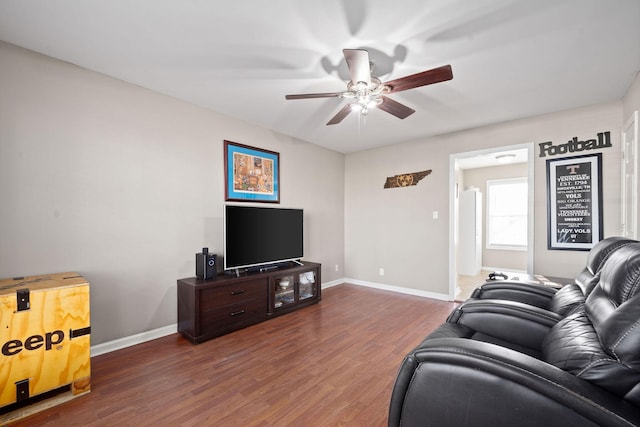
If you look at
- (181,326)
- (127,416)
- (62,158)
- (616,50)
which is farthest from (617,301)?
(62,158)

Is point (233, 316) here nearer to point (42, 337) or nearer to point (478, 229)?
point (42, 337)

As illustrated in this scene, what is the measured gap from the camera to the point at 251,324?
3.15 metres

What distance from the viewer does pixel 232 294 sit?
2.99m

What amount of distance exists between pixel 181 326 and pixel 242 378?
1.16m

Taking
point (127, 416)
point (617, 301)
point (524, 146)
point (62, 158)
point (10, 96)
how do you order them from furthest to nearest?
point (524, 146)
point (62, 158)
point (10, 96)
point (127, 416)
point (617, 301)

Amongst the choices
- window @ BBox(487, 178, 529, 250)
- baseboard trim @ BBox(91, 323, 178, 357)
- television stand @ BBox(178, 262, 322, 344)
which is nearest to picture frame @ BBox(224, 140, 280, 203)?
television stand @ BBox(178, 262, 322, 344)

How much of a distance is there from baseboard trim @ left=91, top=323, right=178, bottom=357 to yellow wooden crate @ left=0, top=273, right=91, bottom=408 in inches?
20.0

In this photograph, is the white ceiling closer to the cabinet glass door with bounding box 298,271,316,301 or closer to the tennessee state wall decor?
the tennessee state wall decor

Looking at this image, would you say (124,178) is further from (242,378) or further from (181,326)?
(242,378)

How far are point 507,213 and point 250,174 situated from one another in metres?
5.76

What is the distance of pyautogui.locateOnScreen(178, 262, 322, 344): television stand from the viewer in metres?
2.74

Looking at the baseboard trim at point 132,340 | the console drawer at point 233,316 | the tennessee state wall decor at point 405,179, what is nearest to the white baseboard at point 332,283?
the console drawer at point 233,316

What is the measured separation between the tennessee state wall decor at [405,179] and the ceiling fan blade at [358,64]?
2.71 m

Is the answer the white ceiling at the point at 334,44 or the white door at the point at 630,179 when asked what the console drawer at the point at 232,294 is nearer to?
the white ceiling at the point at 334,44
